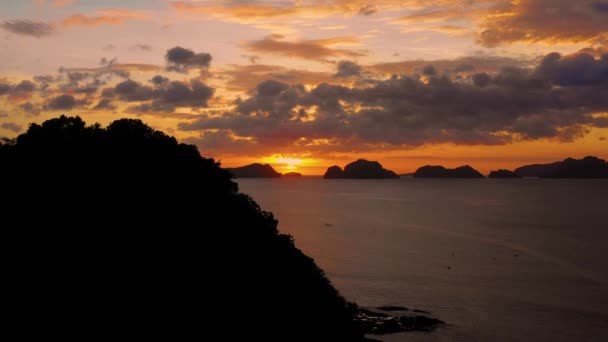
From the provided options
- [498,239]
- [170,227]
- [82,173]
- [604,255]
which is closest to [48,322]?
[170,227]

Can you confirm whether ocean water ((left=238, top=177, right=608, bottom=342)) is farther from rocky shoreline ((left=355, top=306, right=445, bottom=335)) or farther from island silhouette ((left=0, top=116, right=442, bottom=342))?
island silhouette ((left=0, top=116, right=442, bottom=342))

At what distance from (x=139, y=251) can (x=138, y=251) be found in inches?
2.8

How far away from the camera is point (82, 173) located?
144 feet

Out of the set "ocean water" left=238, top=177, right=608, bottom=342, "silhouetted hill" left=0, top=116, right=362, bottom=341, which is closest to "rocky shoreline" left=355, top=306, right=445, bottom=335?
"ocean water" left=238, top=177, right=608, bottom=342

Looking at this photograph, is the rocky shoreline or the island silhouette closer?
the island silhouette

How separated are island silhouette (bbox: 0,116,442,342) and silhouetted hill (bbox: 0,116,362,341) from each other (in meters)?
0.09

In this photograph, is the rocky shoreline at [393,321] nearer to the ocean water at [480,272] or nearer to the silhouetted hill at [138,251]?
the ocean water at [480,272]

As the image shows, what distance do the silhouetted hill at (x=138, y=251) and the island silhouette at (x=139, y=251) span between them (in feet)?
0.30

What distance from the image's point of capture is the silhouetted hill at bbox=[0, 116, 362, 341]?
33562 millimetres

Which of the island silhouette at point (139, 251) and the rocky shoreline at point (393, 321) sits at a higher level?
the island silhouette at point (139, 251)

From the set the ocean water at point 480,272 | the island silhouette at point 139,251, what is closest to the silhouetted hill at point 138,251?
the island silhouette at point 139,251

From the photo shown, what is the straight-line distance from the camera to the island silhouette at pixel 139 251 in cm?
3359

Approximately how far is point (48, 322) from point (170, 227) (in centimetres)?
1248

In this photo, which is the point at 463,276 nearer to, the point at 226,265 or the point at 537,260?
the point at 537,260
